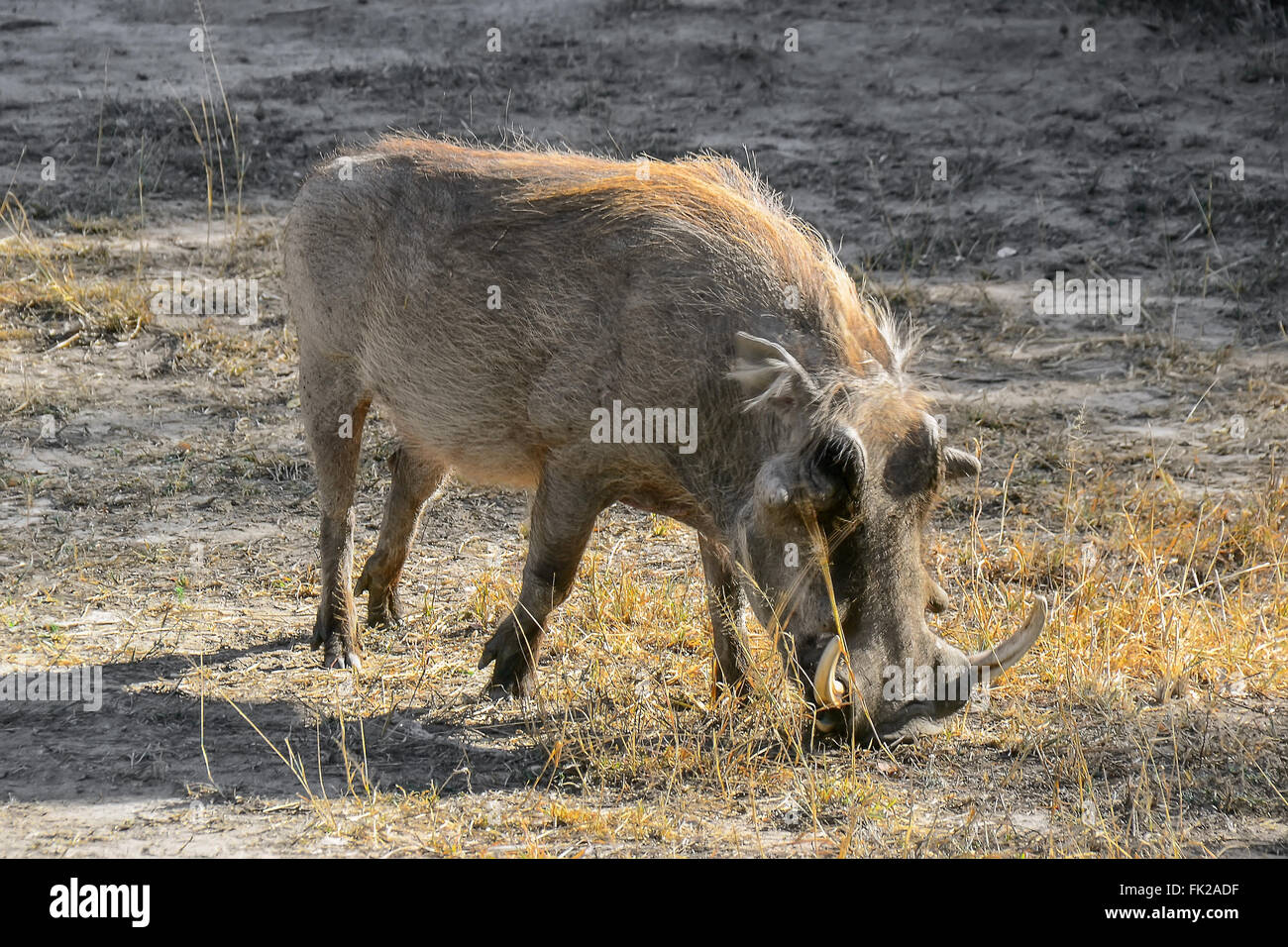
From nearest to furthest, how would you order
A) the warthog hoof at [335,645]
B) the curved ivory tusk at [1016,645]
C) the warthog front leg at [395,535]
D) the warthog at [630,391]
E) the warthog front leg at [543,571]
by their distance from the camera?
the warthog at [630,391] → the curved ivory tusk at [1016,645] → the warthog front leg at [543,571] → the warthog hoof at [335,645] → the warthog front leg at [395,535]

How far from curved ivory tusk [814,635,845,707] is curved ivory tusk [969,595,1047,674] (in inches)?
17.3

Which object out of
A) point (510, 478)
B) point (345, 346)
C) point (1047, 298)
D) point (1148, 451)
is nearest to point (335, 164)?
point (345, 346)

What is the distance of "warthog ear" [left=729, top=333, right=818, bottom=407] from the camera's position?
395 centimetres

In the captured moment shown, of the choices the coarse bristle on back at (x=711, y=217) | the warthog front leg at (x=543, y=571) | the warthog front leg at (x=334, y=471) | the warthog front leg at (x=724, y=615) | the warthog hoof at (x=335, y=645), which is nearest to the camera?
the coarse bristle on back at (x=711, y=217)

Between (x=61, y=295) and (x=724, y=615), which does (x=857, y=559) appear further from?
(x=61, y=295)

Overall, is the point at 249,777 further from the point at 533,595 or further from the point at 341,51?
the point at 341,51

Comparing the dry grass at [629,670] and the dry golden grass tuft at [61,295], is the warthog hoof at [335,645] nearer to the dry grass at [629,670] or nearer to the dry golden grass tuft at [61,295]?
the dry grass at [629,670]

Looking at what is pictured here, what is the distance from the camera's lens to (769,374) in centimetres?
400

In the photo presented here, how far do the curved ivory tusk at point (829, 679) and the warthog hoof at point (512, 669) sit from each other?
1.20 meters

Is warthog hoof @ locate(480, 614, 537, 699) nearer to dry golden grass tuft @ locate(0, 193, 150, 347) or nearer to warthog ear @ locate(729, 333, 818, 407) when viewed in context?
warthog ear @ locate(729, 333, 818, 407)

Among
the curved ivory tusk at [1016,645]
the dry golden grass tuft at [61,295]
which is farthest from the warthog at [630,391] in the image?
the dry golden grass tuft at [61,295]

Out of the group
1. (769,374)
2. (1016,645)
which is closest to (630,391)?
(769,374)

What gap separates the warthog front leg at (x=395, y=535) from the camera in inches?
212

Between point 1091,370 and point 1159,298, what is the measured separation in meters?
0.94
